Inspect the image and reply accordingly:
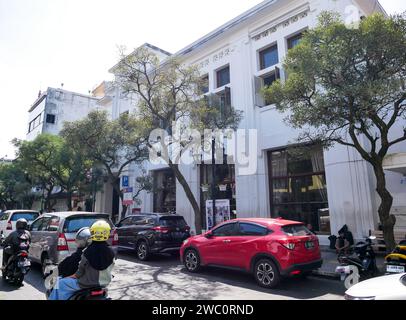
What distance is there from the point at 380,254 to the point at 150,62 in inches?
455

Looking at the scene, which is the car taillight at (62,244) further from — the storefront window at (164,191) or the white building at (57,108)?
the white building at (57,108)

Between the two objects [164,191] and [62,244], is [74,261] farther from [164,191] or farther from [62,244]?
[164,191]

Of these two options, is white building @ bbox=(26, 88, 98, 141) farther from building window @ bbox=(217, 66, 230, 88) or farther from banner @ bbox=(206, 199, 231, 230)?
banner @ bbox=(206, 199, 231, 230)

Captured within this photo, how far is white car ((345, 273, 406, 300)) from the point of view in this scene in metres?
3.64

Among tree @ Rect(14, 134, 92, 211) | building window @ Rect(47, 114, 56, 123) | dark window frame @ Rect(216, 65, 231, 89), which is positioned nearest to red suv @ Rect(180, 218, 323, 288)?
dark window frame @ Rect(216, 65, 231, 89)

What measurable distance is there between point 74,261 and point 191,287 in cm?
387

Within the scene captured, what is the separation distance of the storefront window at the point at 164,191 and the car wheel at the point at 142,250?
7700mm

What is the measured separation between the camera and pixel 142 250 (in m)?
11.0

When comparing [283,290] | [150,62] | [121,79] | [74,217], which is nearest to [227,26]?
[150,62]

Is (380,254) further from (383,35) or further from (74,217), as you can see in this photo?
(74,217)

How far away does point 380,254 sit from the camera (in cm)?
998

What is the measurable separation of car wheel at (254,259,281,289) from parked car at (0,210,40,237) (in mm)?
11934

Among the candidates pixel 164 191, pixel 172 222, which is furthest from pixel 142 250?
pixel 164 191
